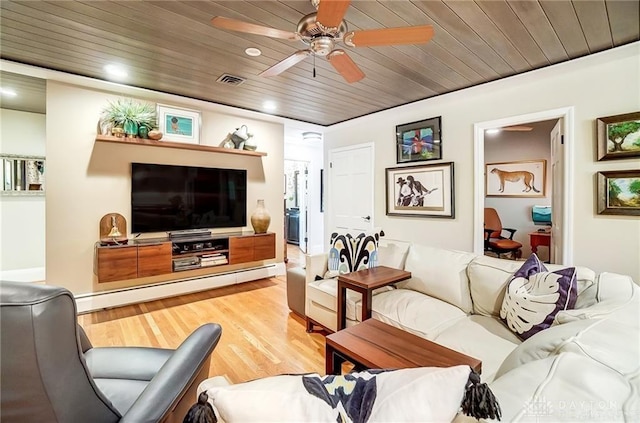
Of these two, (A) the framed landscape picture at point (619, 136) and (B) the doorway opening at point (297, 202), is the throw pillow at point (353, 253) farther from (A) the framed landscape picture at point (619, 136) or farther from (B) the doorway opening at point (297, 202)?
(B) the doorway opening at point (297, 202)

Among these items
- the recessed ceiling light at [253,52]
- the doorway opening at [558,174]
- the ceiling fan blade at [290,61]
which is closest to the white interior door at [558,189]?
the doorway opening at [558,174]

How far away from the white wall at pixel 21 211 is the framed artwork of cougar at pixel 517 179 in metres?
7.42

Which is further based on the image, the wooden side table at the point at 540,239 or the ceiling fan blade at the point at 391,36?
the wooden side table at the point at 540,239

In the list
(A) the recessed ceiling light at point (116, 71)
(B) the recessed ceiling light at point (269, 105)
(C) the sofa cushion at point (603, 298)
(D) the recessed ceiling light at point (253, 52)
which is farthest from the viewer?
(B) the recessed ceiling light at point (269, 105)

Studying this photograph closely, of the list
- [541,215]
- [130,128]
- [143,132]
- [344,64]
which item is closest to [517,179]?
[541,215]

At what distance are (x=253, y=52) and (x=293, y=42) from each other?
409mm

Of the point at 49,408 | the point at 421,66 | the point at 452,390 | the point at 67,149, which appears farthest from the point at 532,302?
the point at 67,149

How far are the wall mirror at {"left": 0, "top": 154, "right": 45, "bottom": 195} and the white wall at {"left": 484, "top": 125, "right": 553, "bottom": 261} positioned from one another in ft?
24.4

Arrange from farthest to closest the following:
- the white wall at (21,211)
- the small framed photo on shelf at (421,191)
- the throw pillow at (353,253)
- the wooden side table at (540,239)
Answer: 1. the wooden side table at (540,239)
2. the white wall at (21,211)
3. the small framed photo on shelf at (421,191)
4. the throw pillow at (353,253)

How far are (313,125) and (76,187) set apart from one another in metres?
3.41

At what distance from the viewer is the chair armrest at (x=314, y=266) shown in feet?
9.43

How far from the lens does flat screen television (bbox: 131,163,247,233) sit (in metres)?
3.46

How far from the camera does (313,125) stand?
5.03m

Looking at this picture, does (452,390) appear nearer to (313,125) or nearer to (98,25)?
(98,25)
